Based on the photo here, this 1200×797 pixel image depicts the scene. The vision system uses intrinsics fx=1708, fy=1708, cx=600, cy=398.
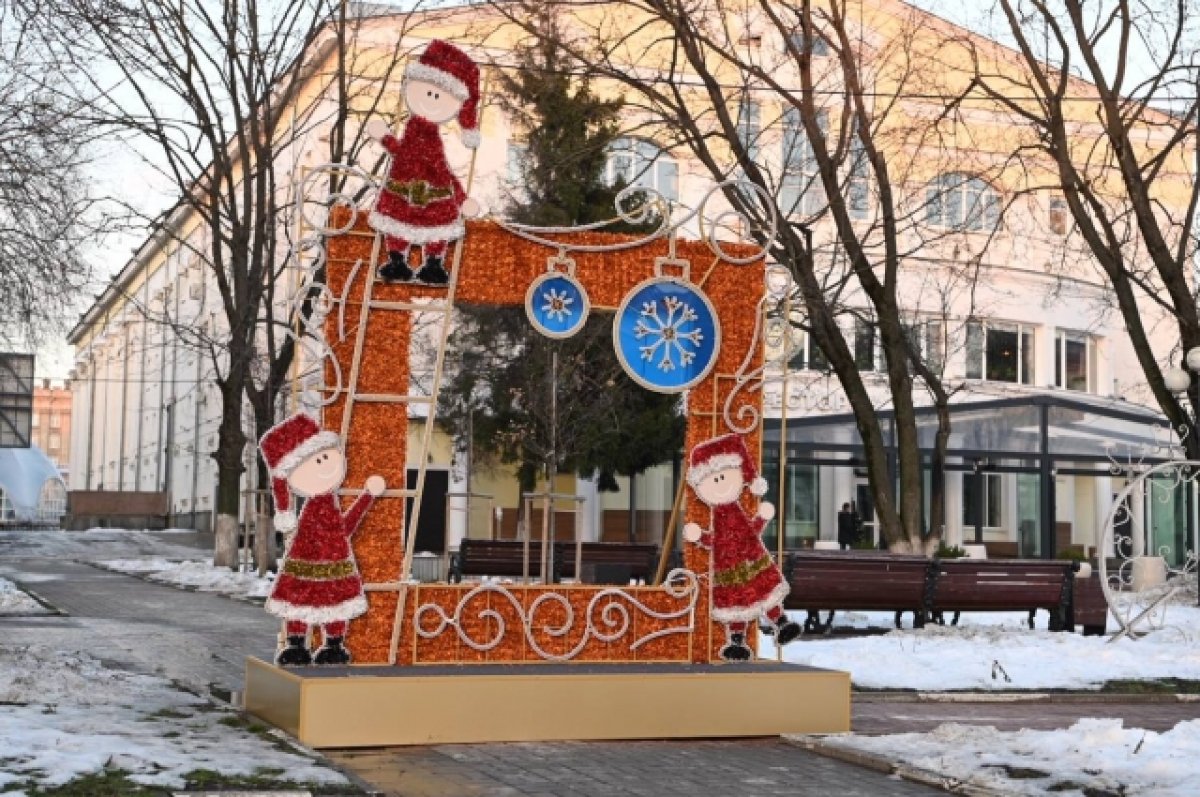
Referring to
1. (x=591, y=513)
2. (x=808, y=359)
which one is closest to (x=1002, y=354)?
(x=808, y=359)

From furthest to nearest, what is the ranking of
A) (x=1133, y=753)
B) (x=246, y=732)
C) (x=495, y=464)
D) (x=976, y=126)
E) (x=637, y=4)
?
(x=976, y=126) → (x=495, y=464) → (x=637, y=4) → (x=246, y=732) → (x=1133, y=753)

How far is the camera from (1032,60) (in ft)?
74.3

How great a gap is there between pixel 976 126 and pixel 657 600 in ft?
115

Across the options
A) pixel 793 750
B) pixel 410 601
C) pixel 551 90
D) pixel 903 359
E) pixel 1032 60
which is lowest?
pixel 793 750

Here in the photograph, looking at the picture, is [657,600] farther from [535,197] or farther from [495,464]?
[495,464]

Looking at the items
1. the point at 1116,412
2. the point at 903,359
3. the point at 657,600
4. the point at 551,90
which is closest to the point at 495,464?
the point at 551,90

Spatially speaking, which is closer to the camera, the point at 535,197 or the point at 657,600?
the point at 657,600

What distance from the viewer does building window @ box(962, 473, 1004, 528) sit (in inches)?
1483

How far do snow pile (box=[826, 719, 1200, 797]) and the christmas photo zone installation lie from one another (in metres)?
1.16

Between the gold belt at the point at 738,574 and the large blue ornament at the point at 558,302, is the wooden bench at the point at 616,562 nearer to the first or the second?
the gold belt at the point at 738,574

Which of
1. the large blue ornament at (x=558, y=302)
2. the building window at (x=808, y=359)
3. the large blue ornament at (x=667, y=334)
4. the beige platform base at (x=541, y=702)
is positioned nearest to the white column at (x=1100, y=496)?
the building window at (x=808, y=359)

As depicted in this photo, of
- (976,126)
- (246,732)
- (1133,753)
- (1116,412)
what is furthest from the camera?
(976,126)

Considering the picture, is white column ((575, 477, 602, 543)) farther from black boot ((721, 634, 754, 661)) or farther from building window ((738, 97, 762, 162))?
black boot ((721, 634, 754, 661))

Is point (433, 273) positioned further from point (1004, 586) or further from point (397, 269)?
point (1004, 586)
